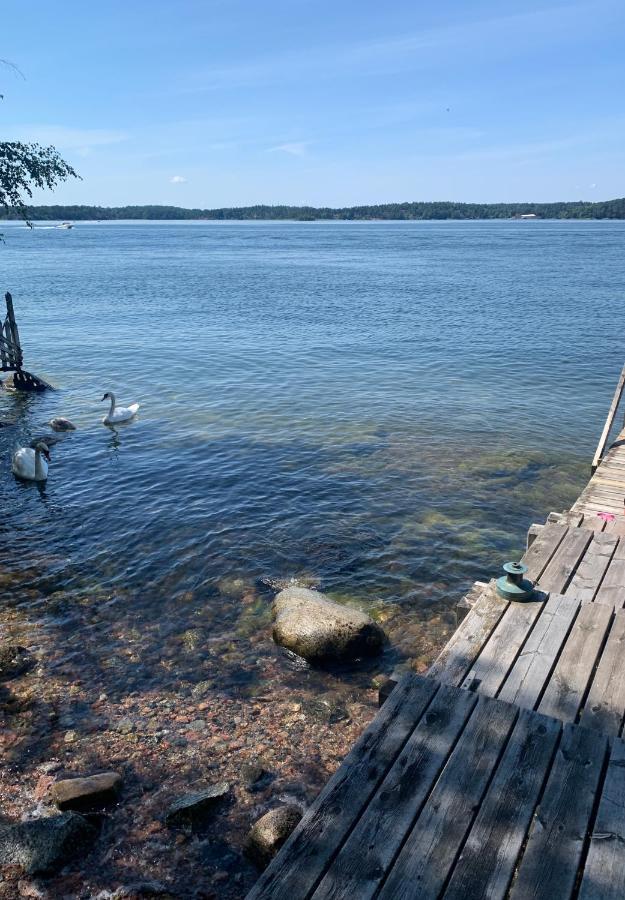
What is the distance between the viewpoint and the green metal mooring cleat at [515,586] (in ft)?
23.2

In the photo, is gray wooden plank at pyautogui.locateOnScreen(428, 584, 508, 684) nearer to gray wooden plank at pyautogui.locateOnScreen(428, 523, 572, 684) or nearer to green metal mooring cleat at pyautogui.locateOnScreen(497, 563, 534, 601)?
gray wooden plank at pyautogui.locateOnScreen(428, 523, 572, 684)

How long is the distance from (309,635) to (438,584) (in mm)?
3302

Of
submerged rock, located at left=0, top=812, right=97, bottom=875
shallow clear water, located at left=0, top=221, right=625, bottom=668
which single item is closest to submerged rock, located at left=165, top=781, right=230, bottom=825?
submerged rock, located at left=0, top=812, right=97, bottom=875

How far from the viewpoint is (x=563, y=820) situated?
407 centimetres

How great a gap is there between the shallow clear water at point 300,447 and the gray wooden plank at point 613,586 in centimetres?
328

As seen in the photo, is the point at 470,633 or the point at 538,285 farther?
the point at 538,285

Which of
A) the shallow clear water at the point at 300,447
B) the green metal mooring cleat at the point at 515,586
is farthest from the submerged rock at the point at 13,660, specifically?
the green metal mooring cleat at the point at 515,586

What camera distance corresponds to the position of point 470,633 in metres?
6.57

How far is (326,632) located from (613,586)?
400 cm

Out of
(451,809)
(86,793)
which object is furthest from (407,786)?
(86,793)

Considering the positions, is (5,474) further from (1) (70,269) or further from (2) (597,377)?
(1) (70,269)

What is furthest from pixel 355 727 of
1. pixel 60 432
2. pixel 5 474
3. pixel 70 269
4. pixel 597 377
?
pixel 70 269

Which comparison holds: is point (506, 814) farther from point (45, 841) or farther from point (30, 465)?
point (30, 465)

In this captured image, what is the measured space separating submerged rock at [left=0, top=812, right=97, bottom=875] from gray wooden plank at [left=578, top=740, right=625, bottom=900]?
16.3 feet
